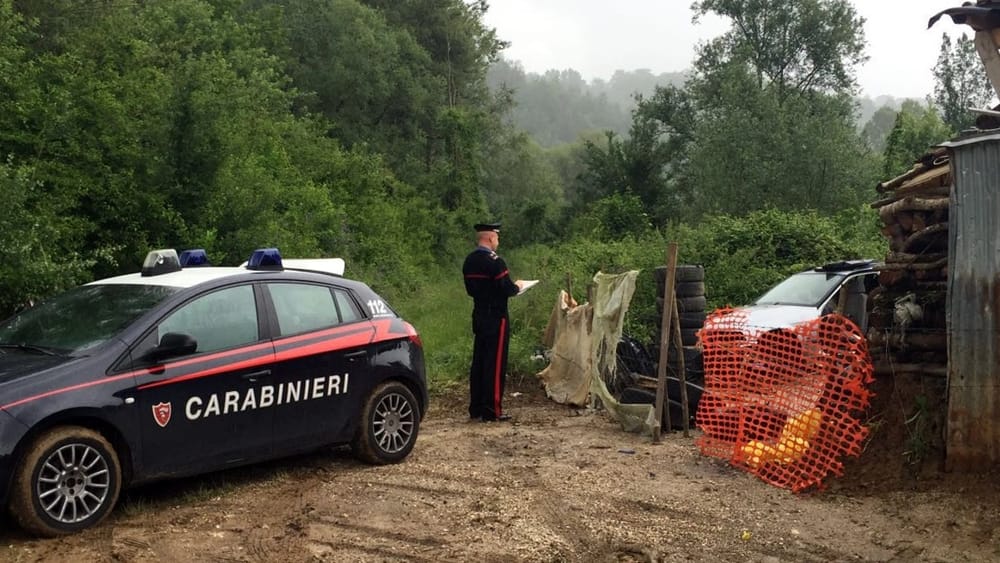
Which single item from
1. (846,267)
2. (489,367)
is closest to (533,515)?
(489,367)

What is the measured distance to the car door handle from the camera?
238 inches

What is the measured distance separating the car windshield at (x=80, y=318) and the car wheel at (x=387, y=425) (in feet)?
6.03

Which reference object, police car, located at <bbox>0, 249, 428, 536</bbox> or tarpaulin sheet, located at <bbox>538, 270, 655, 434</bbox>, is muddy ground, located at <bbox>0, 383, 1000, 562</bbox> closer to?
police car, located at <bbox>0, 249, 428, 536</bbox>

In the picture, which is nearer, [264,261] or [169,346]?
[169,346]

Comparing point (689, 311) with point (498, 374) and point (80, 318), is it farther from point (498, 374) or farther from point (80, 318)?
point (80, 318)

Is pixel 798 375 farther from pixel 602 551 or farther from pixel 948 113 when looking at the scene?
pixel 948 113

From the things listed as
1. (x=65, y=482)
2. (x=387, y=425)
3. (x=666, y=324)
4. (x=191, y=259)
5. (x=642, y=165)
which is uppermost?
(x=642, y=165)

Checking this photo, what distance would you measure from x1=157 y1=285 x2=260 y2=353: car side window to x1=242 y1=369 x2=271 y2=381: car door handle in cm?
24

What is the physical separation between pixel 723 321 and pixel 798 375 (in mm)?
1056

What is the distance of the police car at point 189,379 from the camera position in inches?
199

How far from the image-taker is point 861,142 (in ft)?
109

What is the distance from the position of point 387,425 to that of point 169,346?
2.06 meters

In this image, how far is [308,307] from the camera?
265 inches

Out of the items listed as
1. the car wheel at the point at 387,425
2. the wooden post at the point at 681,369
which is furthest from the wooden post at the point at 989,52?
the car wheel at the point at 387,425
